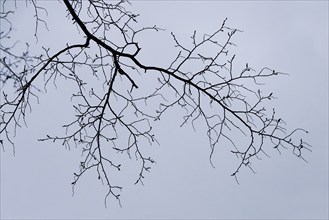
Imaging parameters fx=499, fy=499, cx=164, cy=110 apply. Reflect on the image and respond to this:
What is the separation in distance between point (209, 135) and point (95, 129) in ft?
3.70

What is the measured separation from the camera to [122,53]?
481 cm

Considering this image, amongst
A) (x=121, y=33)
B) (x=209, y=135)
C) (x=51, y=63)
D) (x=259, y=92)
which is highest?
(x=121, y=33)

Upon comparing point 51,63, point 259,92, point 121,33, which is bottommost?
point 259,92

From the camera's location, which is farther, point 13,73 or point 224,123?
point 224,123

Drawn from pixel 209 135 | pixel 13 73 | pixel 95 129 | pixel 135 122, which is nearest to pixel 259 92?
pixel 209 135

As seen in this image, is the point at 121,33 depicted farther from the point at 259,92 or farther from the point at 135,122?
the point at 259,92

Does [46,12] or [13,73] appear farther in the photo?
[46,12]

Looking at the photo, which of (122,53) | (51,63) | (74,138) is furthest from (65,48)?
(74,138)

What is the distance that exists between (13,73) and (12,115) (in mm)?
431

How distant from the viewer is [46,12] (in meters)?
5.07

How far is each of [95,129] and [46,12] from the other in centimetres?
129

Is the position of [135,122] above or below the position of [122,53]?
below

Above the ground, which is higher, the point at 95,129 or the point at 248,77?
the point at 248,77

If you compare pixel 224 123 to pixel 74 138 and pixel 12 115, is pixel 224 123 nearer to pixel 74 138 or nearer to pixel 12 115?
pixel 74 138
